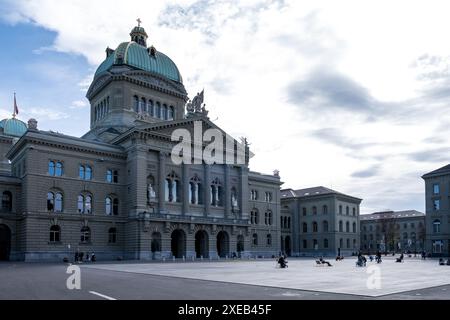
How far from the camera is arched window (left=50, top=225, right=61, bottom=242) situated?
6504 cm

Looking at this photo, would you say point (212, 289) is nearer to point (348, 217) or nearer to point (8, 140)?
point (8, 140)

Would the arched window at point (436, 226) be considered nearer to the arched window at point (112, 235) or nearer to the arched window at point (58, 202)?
the arched window at point (112, 235)

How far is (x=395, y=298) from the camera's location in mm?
20547

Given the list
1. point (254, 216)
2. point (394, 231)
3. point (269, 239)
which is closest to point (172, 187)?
point (254, 216)

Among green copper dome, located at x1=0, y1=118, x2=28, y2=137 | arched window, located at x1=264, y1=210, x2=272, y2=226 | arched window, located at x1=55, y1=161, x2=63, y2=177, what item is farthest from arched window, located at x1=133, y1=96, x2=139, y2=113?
arched window, located at x1=264, y1=210, x2=272, y2=226

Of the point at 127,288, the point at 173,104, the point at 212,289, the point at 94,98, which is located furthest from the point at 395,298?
the point at 94,98

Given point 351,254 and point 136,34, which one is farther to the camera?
point 351,254

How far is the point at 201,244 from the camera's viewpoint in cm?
7975

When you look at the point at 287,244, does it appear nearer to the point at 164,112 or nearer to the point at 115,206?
the point at 164,112

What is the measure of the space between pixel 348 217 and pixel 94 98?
65.3 meters

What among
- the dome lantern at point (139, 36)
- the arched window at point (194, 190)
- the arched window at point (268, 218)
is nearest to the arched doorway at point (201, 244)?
the arched window at point (194, 190)

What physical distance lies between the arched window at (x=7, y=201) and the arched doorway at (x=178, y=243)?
24.1m

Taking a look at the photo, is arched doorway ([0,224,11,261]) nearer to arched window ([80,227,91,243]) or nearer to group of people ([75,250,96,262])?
arched window ([80,227,91,243])

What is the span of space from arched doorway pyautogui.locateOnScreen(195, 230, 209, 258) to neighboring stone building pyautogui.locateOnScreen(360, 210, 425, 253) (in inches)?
3640
